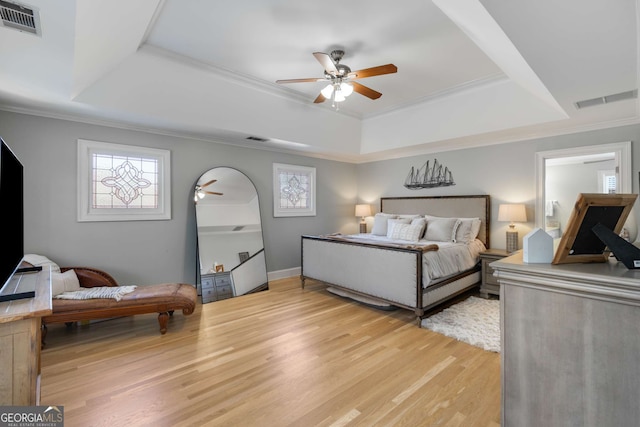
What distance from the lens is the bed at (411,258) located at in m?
3.36

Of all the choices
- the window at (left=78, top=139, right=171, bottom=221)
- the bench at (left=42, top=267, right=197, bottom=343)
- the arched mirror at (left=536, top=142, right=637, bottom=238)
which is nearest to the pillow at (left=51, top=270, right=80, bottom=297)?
the bench at (left=42, top=267, right=197, bottom=343)

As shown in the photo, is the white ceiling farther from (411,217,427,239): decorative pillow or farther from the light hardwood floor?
the light hardwood floor

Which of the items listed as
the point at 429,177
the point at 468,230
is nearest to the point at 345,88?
the point at 468,230

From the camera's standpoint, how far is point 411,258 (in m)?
3.32

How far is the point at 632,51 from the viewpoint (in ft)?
6.88

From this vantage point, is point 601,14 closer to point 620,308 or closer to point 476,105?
point 620,308

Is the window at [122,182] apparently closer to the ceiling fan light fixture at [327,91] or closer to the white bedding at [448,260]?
the ceiling fan light fixture at [327,91]

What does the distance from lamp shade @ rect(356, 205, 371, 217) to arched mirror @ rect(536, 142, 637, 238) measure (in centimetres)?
297

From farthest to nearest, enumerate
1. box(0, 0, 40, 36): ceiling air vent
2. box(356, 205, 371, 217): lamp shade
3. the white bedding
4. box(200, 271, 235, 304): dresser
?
box(356, 205, 371, 217): lamp shade, box(200, 271, 235, 304): dresser, the white bedding, box(0, 0, 40, 36): ceiling air vent

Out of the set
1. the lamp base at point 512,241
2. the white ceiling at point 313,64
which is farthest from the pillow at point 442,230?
the white ceiling at point 313,64

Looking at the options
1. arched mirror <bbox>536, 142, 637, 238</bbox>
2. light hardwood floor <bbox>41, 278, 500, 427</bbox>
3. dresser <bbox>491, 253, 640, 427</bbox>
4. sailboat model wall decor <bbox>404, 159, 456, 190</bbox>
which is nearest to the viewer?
dresser <bbox>491, 253, 640, 427</bbox>

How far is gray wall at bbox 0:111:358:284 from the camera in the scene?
337 centimetres

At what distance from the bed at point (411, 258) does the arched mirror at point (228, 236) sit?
83 centimetres

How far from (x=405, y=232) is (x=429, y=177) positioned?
54.7 inches
